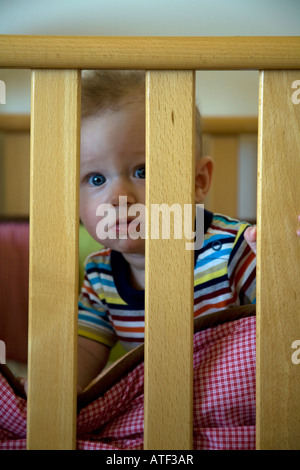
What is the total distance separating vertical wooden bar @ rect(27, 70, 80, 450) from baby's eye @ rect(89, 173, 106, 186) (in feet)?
0.95

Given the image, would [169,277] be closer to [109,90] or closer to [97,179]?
[97,179]

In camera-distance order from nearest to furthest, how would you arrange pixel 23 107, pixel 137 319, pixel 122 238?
pixel 122 238 → pixel 137 319 → pixel 23 107

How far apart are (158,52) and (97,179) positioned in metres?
0.35

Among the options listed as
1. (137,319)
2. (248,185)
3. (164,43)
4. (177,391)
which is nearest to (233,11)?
(248,185)

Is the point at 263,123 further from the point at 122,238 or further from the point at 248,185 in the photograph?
the point at 248,185

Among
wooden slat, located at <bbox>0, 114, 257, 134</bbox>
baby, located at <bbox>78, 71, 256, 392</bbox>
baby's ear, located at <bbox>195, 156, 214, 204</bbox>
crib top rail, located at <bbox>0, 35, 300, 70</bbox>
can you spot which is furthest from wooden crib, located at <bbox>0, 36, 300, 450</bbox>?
wooden slat, located at <bbox>0, 114, 257, 134</bbox>

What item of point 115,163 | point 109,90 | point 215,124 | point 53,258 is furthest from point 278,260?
point 215,124

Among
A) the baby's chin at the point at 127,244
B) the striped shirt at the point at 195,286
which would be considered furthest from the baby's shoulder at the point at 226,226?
the baby's chin at the point at 127,244

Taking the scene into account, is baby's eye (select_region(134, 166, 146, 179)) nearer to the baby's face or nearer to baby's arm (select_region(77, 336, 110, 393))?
the baby's face

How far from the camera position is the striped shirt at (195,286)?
0.95m

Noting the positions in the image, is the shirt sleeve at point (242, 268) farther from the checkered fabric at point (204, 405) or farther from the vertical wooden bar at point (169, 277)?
the vertical wooden bar at point (169, 277)

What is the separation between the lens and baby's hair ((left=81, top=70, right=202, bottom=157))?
3.01ft
